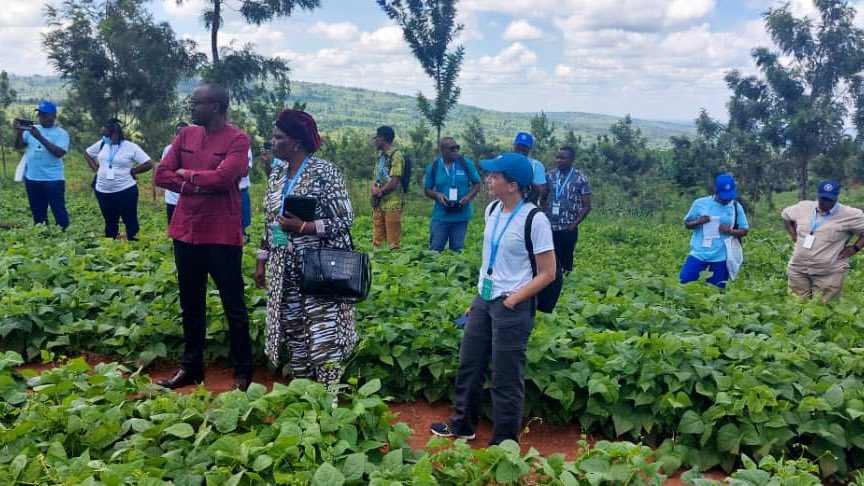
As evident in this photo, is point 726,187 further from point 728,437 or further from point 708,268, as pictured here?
point 728,437

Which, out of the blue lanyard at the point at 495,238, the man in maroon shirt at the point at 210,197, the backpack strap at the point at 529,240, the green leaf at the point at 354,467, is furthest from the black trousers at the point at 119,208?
the green leaf at the point at 354,467

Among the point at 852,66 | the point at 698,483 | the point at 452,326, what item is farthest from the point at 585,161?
the point at 698,483

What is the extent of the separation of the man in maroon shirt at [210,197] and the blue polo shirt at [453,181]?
150 inches

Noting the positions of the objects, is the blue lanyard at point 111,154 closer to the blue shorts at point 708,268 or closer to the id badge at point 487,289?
the id badge at point 487,289

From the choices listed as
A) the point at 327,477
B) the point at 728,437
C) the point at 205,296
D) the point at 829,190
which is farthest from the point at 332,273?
the point at 829,190

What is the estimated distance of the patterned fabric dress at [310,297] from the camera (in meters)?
4.02

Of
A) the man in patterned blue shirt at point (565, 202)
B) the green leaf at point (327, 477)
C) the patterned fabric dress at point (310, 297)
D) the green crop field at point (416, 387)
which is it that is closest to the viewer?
the green leaf at point (327, 477)

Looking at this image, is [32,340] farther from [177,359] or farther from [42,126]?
[42,126]

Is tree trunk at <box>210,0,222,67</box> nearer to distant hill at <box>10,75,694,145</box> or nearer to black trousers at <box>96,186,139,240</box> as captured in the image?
black trousers at <box>96,186,139,240</box>

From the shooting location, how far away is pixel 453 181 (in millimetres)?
7777

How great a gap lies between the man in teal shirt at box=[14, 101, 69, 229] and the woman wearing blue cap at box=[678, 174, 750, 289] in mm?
7517

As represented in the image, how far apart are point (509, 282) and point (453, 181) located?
13.7ft

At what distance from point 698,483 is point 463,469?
3.25ft

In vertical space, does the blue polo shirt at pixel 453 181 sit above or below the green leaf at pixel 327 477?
above
